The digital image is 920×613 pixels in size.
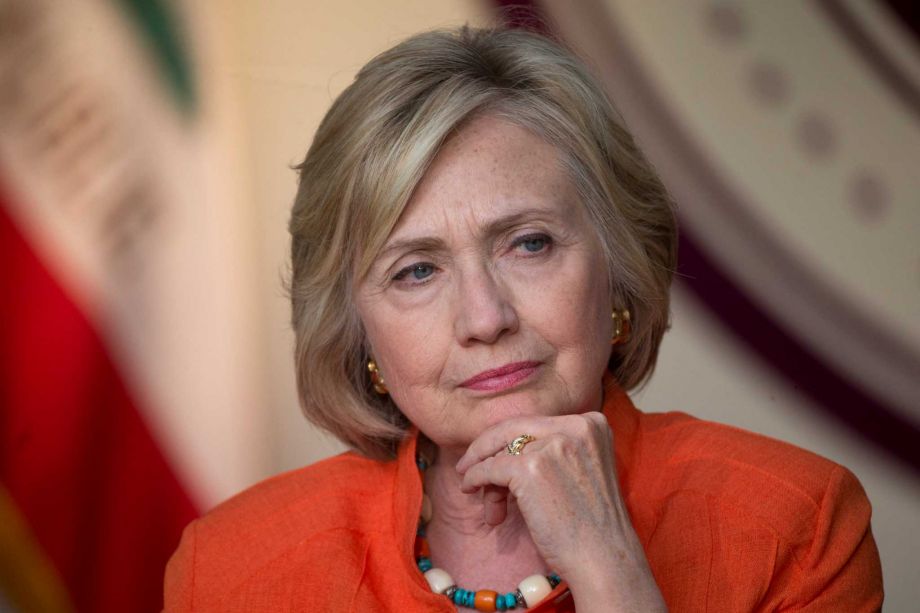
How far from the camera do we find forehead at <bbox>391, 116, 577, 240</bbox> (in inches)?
93.3

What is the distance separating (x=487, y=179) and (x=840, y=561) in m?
0.95

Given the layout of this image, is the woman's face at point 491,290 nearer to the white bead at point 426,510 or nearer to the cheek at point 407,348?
the cheek at point 407,348

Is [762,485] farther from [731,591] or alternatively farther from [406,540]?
[406,540]

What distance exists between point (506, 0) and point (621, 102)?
45 cm

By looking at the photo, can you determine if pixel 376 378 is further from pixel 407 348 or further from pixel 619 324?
pixel 619 324

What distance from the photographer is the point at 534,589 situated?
7.87 ft

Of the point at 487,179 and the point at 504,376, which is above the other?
the point at 487,179

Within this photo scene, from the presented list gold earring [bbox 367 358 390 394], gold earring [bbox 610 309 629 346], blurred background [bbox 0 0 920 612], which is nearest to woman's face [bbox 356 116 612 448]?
gold earring [bbox 610 309 629 346]

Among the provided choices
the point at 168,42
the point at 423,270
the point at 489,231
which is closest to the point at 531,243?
the point at 489,231

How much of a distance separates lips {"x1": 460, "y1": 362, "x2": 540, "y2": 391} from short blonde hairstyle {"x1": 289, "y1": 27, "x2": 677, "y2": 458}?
1.04ft

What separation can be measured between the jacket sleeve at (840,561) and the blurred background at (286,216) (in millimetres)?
1186

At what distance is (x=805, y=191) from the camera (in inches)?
146

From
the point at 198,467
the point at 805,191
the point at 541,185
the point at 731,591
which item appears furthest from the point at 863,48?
the point at 198,467

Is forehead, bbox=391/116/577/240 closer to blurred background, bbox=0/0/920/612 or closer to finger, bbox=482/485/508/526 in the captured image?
finger, bbox=482/485/508/526
